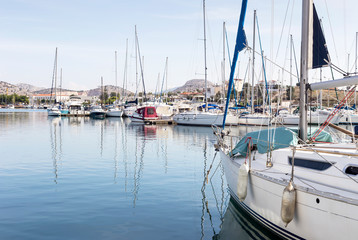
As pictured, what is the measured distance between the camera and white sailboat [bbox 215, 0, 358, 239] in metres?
6.19

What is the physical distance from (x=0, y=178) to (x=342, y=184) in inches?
544

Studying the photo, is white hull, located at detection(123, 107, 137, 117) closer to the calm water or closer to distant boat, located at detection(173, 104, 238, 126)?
distant boat, located at detection(173, 104, 238, 126)

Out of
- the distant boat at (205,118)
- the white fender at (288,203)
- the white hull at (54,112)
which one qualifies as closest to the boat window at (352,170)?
the white fender at (288,203)

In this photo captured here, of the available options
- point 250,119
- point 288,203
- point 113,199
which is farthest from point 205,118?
point 288,203

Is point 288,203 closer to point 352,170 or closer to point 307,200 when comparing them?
point 307,200

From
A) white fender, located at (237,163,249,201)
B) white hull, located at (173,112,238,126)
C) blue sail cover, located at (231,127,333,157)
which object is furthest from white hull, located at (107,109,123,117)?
white fender, located at (237,163,249,201)

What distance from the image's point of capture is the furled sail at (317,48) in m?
9.62

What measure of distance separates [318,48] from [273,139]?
116 inches

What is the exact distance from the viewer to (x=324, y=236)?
6.32m

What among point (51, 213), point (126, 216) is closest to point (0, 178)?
point (51, 213)

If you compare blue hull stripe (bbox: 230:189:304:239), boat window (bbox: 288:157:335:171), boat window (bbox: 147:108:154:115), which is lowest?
blue hull stripe (bbox: 230:189:304:239)

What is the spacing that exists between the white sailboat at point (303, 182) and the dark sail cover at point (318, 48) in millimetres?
277

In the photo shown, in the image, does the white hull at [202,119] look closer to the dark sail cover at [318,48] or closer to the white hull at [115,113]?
the white hull at [115,113]

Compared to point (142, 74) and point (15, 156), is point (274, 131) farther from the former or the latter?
point (142, 74)
